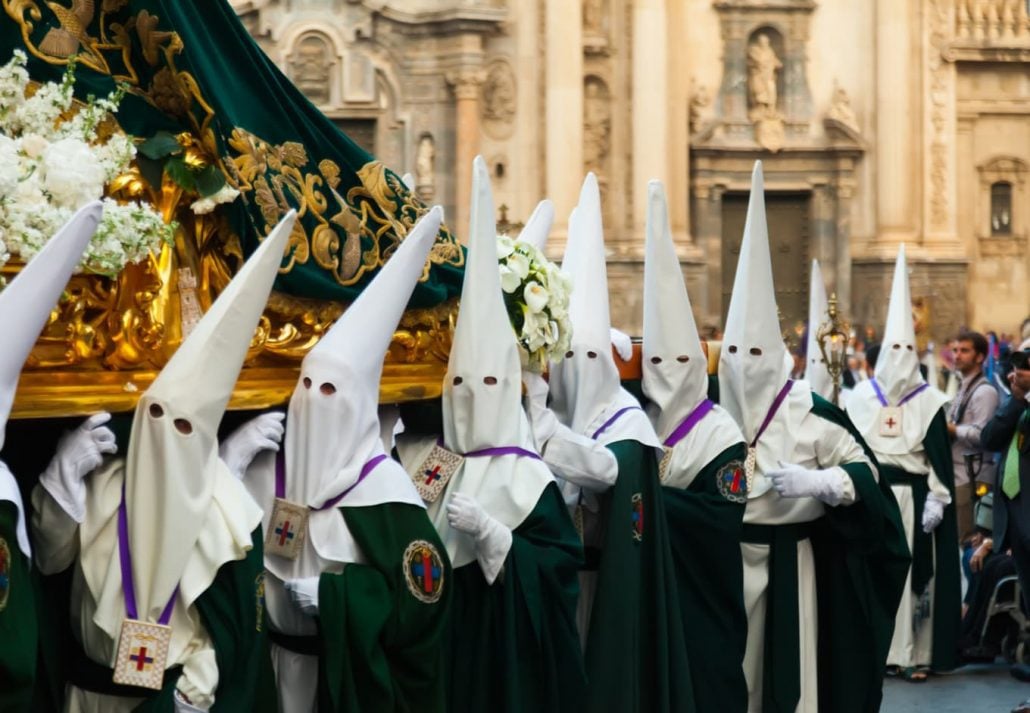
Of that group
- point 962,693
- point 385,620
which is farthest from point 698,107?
point 385,620

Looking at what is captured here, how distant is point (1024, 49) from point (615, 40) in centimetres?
573

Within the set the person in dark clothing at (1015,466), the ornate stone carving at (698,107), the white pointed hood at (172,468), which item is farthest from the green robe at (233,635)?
the ornate stone carving at (698,107)

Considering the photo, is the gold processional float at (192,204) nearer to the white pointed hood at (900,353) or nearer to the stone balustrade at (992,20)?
the white pointed hood at (900,353)

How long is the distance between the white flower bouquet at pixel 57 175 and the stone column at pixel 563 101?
57.8ft

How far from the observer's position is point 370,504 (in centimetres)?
521

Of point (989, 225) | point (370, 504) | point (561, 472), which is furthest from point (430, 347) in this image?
point (989, 225)

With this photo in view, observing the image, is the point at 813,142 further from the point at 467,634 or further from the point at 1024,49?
the point at 467,634

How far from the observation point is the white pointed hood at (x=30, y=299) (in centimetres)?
434

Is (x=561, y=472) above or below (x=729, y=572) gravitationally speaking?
above

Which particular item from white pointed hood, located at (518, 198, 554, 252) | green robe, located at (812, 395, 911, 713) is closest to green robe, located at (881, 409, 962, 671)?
green robe, located at (812, 395, 911, 713)

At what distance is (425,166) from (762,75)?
4.58 m

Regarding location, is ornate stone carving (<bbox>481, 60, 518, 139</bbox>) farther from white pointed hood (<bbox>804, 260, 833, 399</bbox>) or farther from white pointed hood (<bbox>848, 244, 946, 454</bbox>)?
white pointed hood (<bbox>848, 244, 946, 454</bbox>)

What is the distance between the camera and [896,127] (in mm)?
24156

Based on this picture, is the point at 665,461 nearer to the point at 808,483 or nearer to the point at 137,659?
the point at 808,483
